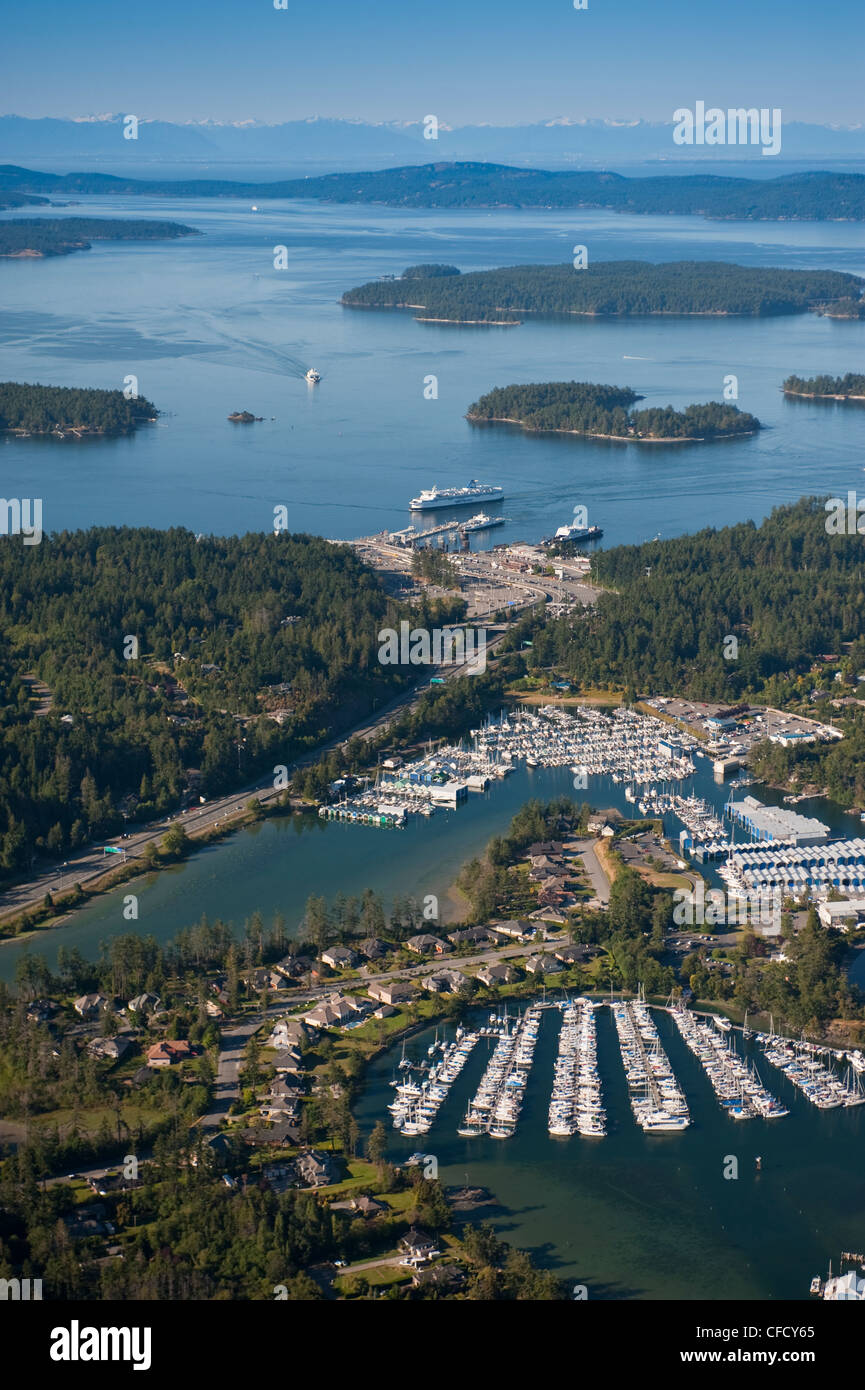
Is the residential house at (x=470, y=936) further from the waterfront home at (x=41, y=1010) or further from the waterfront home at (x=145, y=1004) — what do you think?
the waterfront home at (x=41, y=1010)

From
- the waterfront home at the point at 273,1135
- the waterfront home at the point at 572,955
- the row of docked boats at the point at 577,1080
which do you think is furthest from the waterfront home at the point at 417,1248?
the waterfront home at the point at 572,955

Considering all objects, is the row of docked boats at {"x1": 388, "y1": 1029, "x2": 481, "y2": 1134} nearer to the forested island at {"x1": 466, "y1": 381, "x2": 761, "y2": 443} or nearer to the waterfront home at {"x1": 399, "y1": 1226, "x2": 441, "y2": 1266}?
the waterfront home at {"x1": 399, "y1": 1226, "x2": 441, "y2": 1266}

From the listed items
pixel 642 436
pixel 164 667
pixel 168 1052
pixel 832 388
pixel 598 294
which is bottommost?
pixel 168 1052

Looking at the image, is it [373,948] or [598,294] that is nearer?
[373,948]

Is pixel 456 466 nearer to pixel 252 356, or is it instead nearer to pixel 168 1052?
pixel 252 356

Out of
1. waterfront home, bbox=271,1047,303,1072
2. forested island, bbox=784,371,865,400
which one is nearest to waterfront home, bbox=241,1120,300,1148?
waterfront home, bbox=271,1047,303,1072

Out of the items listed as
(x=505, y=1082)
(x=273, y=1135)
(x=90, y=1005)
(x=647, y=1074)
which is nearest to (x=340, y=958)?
(x=90, y=1005)
